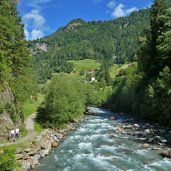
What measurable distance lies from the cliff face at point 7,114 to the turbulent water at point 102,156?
6857 mm

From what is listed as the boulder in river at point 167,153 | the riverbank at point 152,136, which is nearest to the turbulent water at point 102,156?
the boulder in river at point 167,153

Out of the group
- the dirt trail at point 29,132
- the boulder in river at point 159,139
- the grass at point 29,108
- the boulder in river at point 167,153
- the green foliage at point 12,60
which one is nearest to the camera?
the green foliage at point 12,60

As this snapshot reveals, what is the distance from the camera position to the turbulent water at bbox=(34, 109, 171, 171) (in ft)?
125

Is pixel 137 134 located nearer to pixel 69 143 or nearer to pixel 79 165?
pixel 69 143

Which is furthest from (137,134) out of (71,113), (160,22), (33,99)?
(33,99)

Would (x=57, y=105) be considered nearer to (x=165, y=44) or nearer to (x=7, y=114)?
(x=7, y=114)

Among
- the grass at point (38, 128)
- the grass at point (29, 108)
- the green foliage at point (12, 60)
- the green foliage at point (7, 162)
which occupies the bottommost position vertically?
the grass at point (38, 128)

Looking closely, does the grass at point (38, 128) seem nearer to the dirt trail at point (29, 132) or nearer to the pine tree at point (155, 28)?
the dirt trail at point (29, 132)

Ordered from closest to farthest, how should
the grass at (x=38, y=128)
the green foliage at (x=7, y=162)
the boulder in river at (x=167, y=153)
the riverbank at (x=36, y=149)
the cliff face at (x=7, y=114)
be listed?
1. the green foliage at (x=7, y=162)
2. the riverbank at (x=36, y=149)
3. the boulder in river at (x=167, y=153)
4. the cliff face at (x=7, y=114)
5. the grass at (x=38, y=128)

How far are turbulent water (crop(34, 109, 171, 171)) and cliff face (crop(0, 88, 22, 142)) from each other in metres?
6.86

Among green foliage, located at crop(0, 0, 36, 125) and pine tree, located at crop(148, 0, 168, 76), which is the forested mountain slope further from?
pine tree, located at crop(148, 0, 168, 76)

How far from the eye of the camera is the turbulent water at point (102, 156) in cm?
3800

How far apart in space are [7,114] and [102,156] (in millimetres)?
14834

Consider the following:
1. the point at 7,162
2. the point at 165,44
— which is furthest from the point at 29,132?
the point at 165,44
